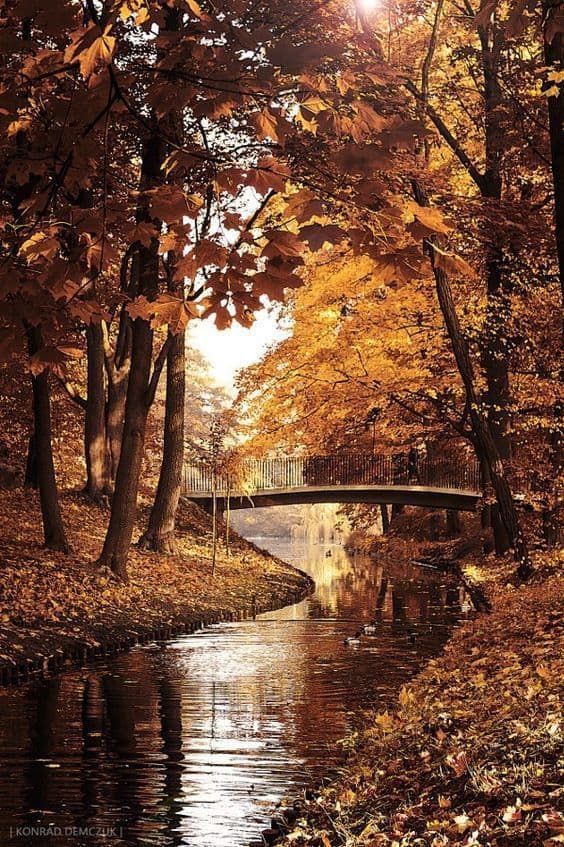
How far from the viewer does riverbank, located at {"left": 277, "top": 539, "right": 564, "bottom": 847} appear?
4844 mm

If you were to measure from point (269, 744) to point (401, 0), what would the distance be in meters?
14.1

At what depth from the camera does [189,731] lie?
934cm

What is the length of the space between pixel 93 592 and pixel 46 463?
2.73 metres

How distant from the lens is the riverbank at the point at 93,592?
1405cm

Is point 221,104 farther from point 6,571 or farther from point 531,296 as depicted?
point 531,296

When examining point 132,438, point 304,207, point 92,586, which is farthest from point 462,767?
point 132,438

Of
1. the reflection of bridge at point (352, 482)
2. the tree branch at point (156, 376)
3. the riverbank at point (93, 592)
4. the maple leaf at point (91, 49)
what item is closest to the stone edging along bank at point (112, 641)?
the riverbank at point (93, 592)

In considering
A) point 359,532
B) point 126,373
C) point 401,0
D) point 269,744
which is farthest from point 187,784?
point 359,532

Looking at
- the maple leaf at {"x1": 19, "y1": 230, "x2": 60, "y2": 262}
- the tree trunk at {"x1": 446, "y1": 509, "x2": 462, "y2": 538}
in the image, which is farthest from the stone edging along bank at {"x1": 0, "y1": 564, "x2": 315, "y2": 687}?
the tree trunk at {"x1": 446, "y1": 509, "x2": 462, "y2": 538}

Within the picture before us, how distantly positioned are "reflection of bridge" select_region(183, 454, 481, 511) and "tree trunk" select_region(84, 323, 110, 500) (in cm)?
871

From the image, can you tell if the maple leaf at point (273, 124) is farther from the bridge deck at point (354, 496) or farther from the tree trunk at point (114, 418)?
the bridge deck at point (354, 496)

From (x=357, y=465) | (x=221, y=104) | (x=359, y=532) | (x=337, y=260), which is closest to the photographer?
(x=221, y=104)

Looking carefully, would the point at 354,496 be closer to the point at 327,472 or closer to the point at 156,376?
the point at 327,472

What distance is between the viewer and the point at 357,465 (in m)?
39.6
